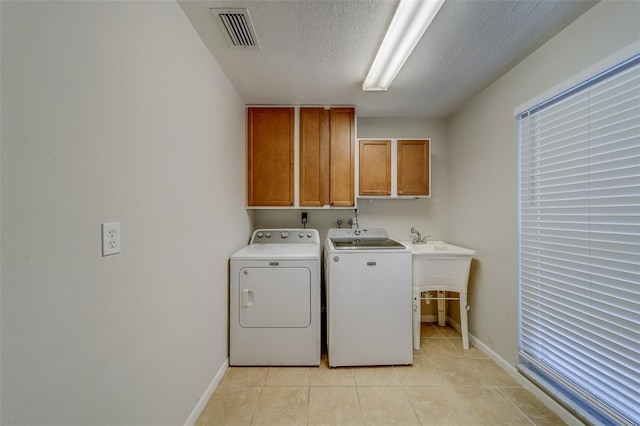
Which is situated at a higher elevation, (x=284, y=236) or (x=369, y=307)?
(x=284, y=236)

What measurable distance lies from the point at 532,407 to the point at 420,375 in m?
0.69

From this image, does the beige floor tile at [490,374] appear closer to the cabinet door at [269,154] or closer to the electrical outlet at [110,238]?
the cabinet door at [269,154]

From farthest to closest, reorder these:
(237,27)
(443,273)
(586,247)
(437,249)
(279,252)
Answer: (437,249) → (443,273) → (279,252) → (237,27) → (586,247)

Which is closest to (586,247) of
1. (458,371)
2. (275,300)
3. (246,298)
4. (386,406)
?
(458,371)

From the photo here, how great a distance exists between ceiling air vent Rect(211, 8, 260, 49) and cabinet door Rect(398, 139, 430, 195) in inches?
68.7

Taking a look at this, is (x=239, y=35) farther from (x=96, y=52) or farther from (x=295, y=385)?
(x=295, y=385)

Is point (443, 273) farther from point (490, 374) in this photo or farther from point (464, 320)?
point (490, 374)

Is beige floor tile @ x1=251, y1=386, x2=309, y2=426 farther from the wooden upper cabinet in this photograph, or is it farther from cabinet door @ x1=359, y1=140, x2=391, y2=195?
cabinet door @ x1=359, y1=140, x2=391, y2=195

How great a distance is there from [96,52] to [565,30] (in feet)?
8.00

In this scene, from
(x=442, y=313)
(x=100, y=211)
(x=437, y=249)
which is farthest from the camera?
(x=442, y=313)

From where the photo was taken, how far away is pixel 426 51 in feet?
5.68

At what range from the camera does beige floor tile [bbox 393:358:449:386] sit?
6.18 ft

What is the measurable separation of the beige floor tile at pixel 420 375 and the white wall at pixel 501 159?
579mm

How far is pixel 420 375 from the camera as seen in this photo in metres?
1.96
